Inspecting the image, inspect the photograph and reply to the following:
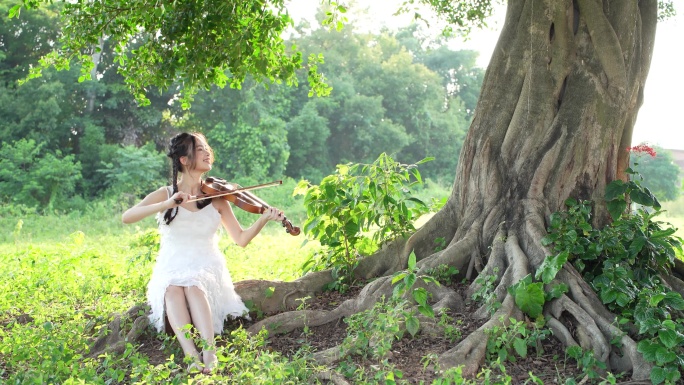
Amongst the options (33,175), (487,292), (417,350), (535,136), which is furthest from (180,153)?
(33,175)

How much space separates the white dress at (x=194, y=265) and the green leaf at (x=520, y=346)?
2031 millimetres

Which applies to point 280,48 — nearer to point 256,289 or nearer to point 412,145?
point 256,289

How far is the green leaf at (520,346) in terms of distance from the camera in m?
4.32

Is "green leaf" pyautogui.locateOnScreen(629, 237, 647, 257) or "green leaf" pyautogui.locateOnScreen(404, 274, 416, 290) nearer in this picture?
"green leaf" pyautogui.locateOnScreen(404, 274, 416, 290)

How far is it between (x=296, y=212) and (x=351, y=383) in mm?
15742

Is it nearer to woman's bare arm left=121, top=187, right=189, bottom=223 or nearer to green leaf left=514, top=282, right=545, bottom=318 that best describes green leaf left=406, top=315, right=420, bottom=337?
green leaf left=514, top=282, right=545, bottom=318

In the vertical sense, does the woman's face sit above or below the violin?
above

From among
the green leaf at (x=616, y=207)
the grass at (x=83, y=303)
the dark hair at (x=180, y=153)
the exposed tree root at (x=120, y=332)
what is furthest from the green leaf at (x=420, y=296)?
the exposed tree root at (x=120, y=332)

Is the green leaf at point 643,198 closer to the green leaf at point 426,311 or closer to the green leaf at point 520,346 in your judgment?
the green leaf at point 520,346

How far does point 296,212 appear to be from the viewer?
65.1 ft

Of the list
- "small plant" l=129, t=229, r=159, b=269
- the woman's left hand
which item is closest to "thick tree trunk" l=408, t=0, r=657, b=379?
the woman's left hand

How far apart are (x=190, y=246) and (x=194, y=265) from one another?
17cm

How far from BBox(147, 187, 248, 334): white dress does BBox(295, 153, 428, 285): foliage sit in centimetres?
95

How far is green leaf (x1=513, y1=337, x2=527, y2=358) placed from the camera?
4320 mm
